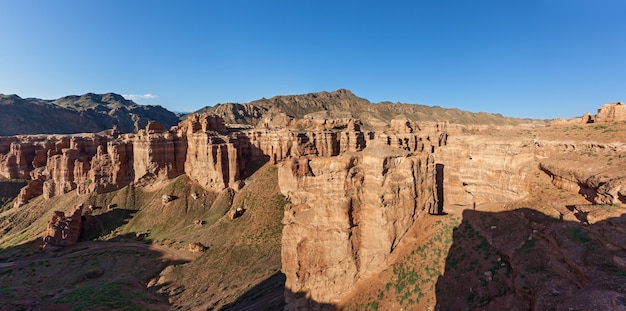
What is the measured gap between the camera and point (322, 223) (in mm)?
27922

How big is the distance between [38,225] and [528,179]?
97.9m

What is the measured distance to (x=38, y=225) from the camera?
Result: 69938mm

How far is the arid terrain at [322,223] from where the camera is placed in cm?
2014

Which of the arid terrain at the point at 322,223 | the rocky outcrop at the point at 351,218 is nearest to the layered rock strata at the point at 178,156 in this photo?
the arid terrain at the point at 322,223

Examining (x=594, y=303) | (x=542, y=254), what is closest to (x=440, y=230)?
(x=542, y=254)

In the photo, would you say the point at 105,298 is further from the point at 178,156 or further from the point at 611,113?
the point at 611,113

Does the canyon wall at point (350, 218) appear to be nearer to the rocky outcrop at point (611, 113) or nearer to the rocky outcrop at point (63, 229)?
the rocky outcrop at point (611, 113)

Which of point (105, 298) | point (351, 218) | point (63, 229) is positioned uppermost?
point (351, 218)

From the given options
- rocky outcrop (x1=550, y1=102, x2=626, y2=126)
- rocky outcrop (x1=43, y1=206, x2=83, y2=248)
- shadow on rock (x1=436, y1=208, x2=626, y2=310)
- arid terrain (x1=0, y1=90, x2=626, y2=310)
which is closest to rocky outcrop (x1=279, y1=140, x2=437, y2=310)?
arid terrain (x1=0, y1=90, x2=626, y2=310)

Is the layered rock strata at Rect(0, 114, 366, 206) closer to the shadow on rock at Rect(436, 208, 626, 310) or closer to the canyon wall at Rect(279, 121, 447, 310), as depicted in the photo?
the canyon wall at Rect(279, 121, 447, 310)

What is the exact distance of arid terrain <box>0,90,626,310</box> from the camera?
66.1ft

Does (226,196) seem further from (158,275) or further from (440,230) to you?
(440,230)

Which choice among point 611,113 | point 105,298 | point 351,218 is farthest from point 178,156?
point 611,113

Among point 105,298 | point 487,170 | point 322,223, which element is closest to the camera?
point 322,223
